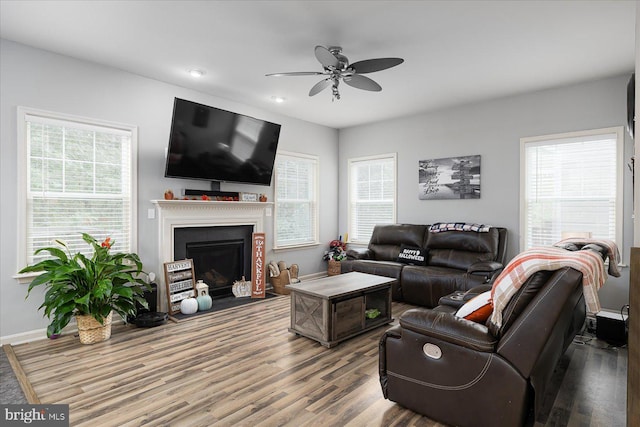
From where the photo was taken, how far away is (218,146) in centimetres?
447

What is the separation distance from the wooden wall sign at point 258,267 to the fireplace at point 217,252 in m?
0.22

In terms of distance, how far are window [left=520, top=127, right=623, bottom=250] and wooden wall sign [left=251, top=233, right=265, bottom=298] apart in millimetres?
3540

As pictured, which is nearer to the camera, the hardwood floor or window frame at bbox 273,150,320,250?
the hardwood floor

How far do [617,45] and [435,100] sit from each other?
80.0 inches

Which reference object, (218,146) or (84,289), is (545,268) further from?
(218,146)

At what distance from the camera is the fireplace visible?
456 cm

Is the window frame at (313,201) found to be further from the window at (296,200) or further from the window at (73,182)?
the window at (73,182)

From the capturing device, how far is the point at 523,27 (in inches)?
116

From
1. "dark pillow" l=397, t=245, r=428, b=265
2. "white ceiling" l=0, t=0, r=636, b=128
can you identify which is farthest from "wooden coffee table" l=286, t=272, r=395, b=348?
"white ceiling" l=0, t=0, r=636, b=128

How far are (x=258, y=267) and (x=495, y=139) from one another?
3772 mm

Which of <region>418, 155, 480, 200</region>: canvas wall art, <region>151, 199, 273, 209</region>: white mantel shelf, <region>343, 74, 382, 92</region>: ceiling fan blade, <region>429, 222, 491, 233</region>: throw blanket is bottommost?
<region>429, 222, 491, 233</region>: throw blanket

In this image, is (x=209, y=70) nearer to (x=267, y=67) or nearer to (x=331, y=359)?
(x=267, y=67)

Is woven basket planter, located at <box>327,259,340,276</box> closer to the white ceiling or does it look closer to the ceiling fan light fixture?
the white ceiling

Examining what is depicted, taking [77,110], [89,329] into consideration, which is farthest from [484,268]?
[77,110]
